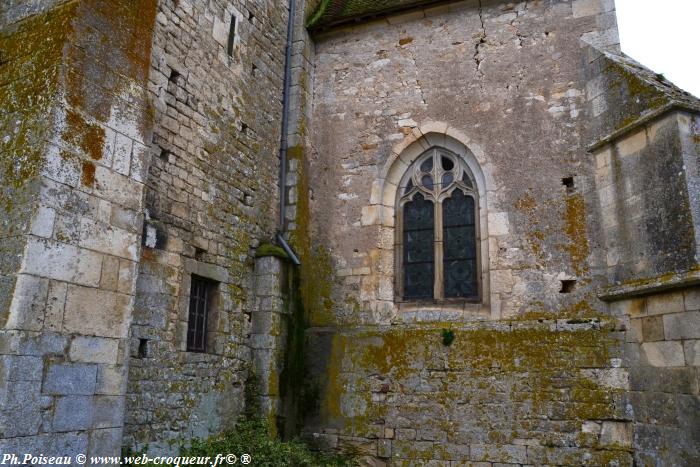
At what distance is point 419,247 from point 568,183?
6.62 ft

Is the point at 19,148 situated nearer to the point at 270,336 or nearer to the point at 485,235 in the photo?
the point at 270,336

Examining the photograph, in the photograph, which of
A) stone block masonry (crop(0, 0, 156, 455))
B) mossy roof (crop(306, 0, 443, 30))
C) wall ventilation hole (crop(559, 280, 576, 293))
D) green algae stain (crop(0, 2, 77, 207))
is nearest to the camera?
stone block masonry (crop(0, 0, 156, 455))

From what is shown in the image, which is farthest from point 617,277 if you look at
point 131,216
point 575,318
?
point 131,216

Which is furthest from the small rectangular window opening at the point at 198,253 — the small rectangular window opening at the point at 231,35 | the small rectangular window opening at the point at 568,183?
the small rectangular window opening at the point at 568,183

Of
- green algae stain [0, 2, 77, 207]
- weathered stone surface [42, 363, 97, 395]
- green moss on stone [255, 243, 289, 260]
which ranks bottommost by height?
weathered stone surface [42, 363, 97, 395]

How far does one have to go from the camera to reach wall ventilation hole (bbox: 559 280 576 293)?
649 cm

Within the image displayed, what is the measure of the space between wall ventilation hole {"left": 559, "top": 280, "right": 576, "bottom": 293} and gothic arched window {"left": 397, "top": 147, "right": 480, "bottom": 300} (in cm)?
101

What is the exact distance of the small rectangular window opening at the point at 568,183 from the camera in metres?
6.74

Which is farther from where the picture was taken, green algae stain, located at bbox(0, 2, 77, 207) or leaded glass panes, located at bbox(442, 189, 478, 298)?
leaded glass panes, located at bbox(442, 189, 478, 298)

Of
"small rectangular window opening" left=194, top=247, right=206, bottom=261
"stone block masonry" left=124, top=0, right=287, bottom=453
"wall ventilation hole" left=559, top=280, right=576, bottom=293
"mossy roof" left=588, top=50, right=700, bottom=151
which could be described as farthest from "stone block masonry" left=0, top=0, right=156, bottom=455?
"mossy roof" left=588, top=50, right=700, bottom=151

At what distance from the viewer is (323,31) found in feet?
28.2

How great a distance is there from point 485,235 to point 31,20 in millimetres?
5243

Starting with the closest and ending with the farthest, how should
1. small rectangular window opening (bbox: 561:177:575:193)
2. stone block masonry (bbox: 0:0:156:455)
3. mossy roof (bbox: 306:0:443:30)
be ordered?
stone block masonry (bbox: 0:0:156:455), small rectangular window opening (bbox: 561:177:575:193), mossy roof (bbox: 306:0:443:30)

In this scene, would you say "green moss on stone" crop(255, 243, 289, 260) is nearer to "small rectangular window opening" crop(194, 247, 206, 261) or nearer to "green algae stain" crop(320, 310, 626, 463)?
"small rectangular window opening" crop(194, 247, 206, 261)
